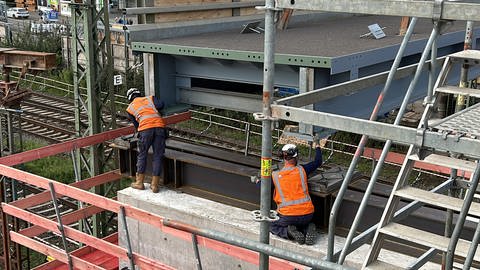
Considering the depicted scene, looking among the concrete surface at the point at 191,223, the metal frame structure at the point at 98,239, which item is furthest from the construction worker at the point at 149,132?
the metal frame structure at the point at 98,239

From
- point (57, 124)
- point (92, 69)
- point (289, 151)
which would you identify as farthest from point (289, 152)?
point (57, 124)

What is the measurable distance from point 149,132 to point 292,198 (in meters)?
2.89

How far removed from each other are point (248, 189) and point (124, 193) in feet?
6.66

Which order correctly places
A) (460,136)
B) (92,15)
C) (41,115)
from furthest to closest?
(41,115)
(92,15)
(460,136)

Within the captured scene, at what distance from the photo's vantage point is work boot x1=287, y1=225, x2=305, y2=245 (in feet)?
25.0

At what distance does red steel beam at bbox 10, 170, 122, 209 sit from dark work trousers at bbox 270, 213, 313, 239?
382 centimetres

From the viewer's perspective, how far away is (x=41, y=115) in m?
22.9

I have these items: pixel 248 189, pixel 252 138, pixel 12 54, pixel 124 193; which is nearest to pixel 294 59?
pixel 248 189

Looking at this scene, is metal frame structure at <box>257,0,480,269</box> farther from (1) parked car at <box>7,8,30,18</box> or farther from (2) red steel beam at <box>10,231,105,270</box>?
(1) parked car at <box>7,8,30,18</box>

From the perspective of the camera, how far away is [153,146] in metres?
9.43

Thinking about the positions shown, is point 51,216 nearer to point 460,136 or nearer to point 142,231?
point 142,231

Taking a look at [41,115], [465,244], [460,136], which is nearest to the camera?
[460,136]

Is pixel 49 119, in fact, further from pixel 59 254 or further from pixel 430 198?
pixel 430 198

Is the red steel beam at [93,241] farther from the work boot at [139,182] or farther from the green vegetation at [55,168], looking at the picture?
the green vegetation at [55,168]
